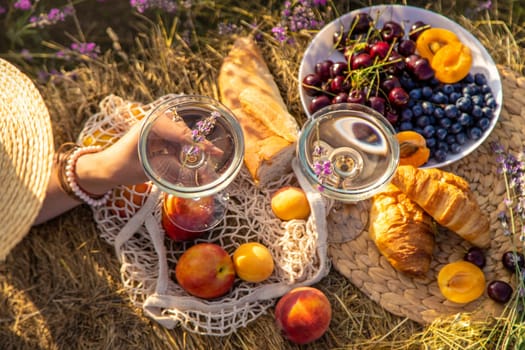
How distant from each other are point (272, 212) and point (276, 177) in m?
0.10

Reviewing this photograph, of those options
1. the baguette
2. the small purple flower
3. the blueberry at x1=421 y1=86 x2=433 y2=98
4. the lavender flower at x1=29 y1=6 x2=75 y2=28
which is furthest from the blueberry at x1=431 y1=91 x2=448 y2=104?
the small purple flower

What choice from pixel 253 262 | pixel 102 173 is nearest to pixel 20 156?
pixel 102 173

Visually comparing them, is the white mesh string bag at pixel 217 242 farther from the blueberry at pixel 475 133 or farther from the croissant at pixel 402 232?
the blueberry at pixel 475 133

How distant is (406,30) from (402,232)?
629 millimetres

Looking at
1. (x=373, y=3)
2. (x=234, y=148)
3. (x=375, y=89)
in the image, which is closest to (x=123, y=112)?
(x=234, y=148)

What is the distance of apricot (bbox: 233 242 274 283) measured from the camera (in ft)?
5.28

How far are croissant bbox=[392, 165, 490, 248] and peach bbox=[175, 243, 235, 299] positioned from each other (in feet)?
1.62

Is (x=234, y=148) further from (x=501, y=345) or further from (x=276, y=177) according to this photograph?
(x=501, y=345)

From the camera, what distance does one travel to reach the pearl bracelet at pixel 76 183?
5.41ft

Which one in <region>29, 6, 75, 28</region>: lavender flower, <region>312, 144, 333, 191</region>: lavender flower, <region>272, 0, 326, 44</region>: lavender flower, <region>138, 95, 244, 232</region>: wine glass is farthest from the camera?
<region>29, 6, 75, 28</region>: lavender flower

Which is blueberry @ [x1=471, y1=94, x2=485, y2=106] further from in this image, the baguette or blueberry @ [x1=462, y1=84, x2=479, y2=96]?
the baguette

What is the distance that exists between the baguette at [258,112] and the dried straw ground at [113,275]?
8 cm

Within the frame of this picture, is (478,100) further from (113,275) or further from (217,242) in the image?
(113,275)

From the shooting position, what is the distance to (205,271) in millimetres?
1577
